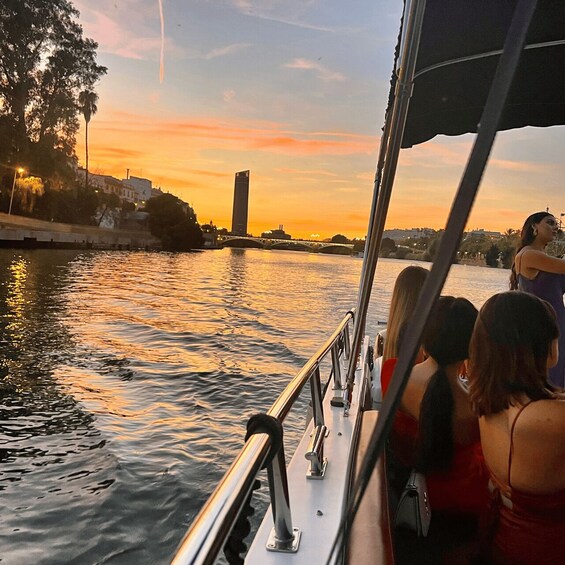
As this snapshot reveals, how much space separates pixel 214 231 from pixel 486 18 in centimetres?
10803

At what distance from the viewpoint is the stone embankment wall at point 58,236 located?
1747 inches

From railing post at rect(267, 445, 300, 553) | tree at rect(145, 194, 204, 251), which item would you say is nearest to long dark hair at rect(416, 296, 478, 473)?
railing post at rect(267, 445, 300, 553)

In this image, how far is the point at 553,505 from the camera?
159 cm

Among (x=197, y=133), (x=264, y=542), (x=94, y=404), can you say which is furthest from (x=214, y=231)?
(x=264, y=542)

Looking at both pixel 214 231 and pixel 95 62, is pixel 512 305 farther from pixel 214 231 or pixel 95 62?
pixel 214 231

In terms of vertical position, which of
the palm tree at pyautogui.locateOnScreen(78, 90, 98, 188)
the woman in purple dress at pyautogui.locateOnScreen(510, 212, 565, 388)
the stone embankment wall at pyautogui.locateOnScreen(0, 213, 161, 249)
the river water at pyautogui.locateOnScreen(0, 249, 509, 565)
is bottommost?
the river water at pyautogui.locateOnScreen(0, 249, 509, 565)

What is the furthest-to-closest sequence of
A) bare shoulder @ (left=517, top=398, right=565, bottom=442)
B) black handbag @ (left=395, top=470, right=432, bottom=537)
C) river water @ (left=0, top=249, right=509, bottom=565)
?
river water @ (left=0, top=249, right=509, bottom=565)
black handbag @ (left=395, top=470, right=432, bottom=537)
bare shoulder @ (left=517, top=398, right=565, bottom=442)

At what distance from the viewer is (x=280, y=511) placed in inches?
56.9

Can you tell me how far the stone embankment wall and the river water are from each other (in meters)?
27.5

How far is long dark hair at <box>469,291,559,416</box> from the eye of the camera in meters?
1.61

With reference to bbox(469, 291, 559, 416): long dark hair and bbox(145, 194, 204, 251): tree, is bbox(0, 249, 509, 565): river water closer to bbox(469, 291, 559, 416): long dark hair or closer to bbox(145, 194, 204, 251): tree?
bbox(469, 291, 559, 416): long dark hair

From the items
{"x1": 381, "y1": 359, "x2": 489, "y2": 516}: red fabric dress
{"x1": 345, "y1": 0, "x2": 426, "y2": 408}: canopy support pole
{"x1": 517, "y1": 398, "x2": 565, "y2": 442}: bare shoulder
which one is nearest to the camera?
{"x1": 345, "y1": 0, "x2": 426, "y2": 408}: canopy support pole

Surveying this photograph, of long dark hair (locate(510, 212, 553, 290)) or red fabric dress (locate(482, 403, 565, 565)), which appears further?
long dark hair (locate(510, 212, 553, 290))

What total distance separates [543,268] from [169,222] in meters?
75.5
